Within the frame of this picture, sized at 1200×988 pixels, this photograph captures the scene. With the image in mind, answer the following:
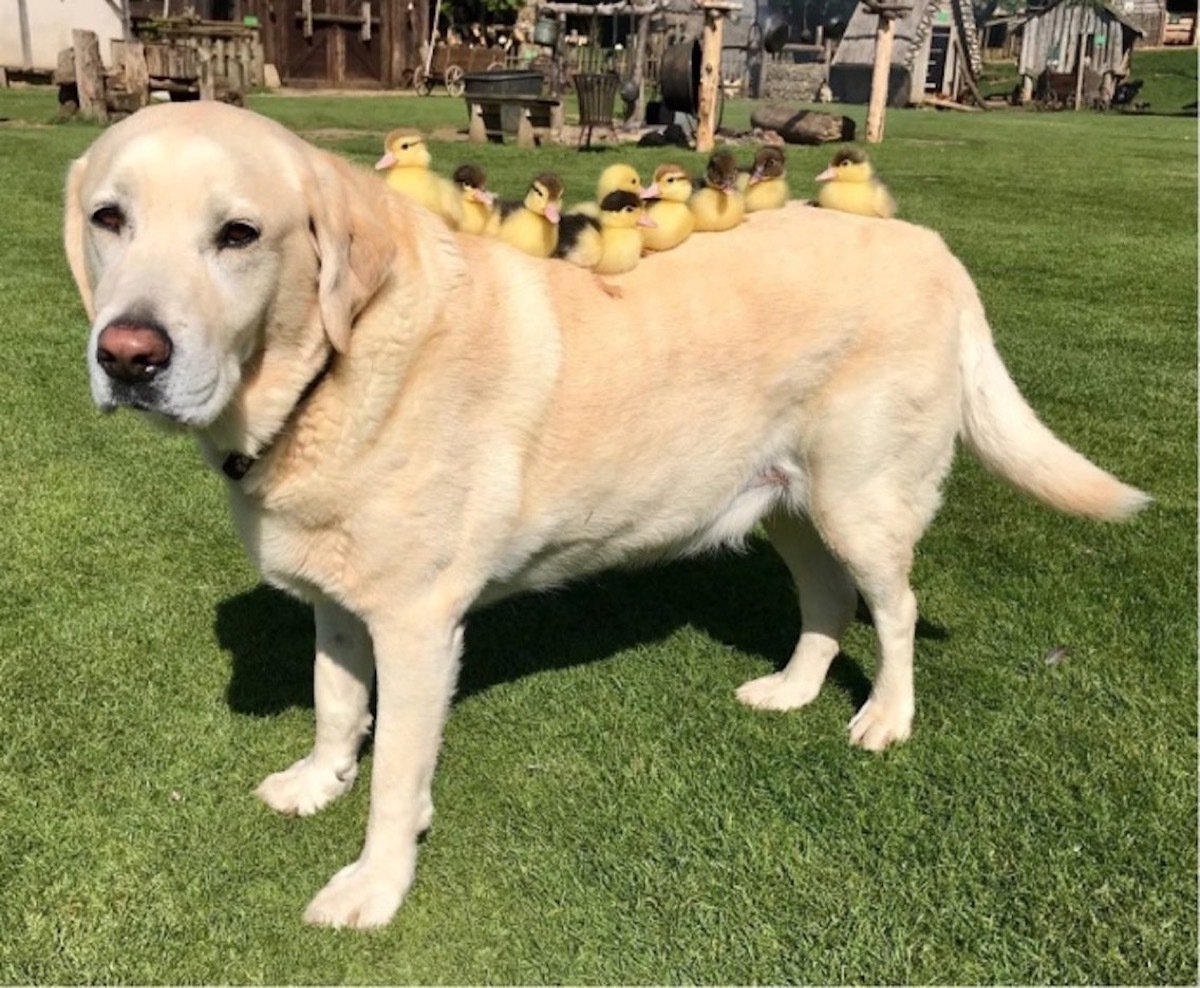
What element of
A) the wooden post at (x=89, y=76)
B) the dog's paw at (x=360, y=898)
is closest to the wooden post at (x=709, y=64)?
the wooden post at (x=89, y=76)

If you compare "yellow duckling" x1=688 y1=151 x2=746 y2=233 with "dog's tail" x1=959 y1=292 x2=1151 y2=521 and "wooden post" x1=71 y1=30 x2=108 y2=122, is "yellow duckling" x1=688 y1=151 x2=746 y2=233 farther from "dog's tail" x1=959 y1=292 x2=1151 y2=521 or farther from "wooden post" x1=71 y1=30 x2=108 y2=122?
"wooden post" x1=71 y1=30 x2=108 y2=122

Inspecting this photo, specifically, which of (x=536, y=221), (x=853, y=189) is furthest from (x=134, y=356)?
(x=853, y=189)

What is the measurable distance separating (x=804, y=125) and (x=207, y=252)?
20378 mm

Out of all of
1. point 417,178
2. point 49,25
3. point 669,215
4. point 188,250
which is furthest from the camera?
point 49,25

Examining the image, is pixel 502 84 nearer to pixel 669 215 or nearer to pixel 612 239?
pixel 669 215

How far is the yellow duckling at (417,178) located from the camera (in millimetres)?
2807

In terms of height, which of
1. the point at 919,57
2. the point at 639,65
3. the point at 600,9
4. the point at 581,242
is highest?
the point at 919,57

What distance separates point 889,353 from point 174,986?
2411 millimetres

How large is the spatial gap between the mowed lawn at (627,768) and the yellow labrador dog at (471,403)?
13cm

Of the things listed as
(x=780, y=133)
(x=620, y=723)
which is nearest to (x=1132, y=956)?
(x=620, y=723)

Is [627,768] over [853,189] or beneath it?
beneath

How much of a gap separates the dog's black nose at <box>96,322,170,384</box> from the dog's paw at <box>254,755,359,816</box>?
1.41 m

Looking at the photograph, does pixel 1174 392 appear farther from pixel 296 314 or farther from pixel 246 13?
pixel 246 13

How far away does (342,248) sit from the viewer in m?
2.22
